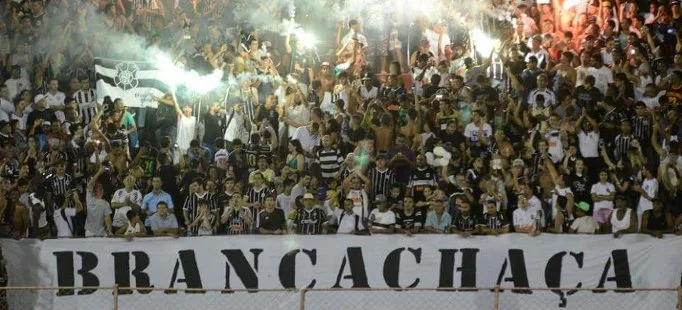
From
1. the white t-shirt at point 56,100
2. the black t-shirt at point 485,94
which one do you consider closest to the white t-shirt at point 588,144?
the black t-shirt at point 485,94

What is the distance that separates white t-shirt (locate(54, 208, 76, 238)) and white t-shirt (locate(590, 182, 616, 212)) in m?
7.32

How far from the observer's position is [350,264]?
18594mm

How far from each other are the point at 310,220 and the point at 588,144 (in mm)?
4546

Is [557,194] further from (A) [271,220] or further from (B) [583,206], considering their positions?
(A) [271,220]

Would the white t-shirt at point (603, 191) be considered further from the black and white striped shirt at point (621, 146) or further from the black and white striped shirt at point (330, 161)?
the black and white striped shirt at point (330, 161)

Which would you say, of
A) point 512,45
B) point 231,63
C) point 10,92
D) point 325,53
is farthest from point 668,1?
point 10,92

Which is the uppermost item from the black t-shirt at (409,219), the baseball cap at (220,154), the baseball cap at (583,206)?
the baseball cap at (220,154)

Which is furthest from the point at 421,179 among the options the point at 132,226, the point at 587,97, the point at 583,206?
the point at 132,226

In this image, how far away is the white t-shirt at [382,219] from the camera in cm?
1961

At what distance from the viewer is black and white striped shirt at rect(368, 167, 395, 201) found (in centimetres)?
2056

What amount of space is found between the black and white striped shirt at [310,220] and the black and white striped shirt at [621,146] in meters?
4.68

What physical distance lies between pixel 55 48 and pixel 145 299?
7.16 meters

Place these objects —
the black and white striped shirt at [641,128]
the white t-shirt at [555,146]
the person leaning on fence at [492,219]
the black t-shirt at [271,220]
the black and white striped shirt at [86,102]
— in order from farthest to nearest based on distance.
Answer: the black and white striped shirt at [86,102]
the black and white striped shirt at [641,128]
the white t-shirt at [555,146]
the black t-shirt at [271,220]
the person leaning on fence at [492,219]

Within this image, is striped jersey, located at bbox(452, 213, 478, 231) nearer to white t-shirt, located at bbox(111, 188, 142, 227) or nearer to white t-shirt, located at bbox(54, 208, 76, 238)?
white t-shirt, located at bbox(111, 188, 142, 227)
